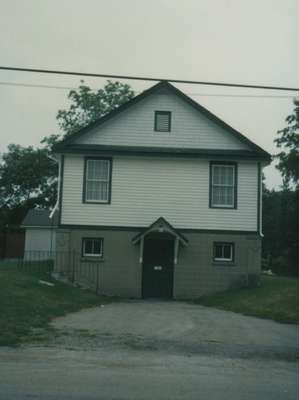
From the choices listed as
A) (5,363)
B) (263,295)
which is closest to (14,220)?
(263,295)

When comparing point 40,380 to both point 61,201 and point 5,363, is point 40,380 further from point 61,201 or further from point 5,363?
point 61,201

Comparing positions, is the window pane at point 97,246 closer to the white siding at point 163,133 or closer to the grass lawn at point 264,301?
the white siding at point 163,133

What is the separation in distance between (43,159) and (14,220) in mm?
7586

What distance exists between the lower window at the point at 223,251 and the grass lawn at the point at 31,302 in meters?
5.39

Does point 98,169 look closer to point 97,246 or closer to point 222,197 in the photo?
point 97,246

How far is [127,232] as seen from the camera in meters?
25.6

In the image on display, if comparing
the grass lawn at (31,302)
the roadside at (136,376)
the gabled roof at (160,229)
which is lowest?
the roadside at (136,376)

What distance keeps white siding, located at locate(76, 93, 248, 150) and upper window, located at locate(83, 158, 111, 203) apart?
3.13 feet

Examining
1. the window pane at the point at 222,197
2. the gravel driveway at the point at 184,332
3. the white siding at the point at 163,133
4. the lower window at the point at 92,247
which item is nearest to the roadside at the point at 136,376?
the gravel driveway at the point at 184,332

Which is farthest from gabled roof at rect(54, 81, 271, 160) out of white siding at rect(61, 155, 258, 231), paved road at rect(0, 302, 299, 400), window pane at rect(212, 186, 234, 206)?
paved road at rect(0, 302, 299, 400)

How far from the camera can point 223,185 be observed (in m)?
26.1

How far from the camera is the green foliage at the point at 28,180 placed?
212 ft

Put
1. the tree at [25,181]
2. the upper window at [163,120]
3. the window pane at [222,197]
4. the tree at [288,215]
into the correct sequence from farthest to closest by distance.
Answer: the tree at [25,181], the tree at [288,215], the upper window at [163,120], the window pane at [222,197]

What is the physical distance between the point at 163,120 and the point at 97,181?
4.09 m
